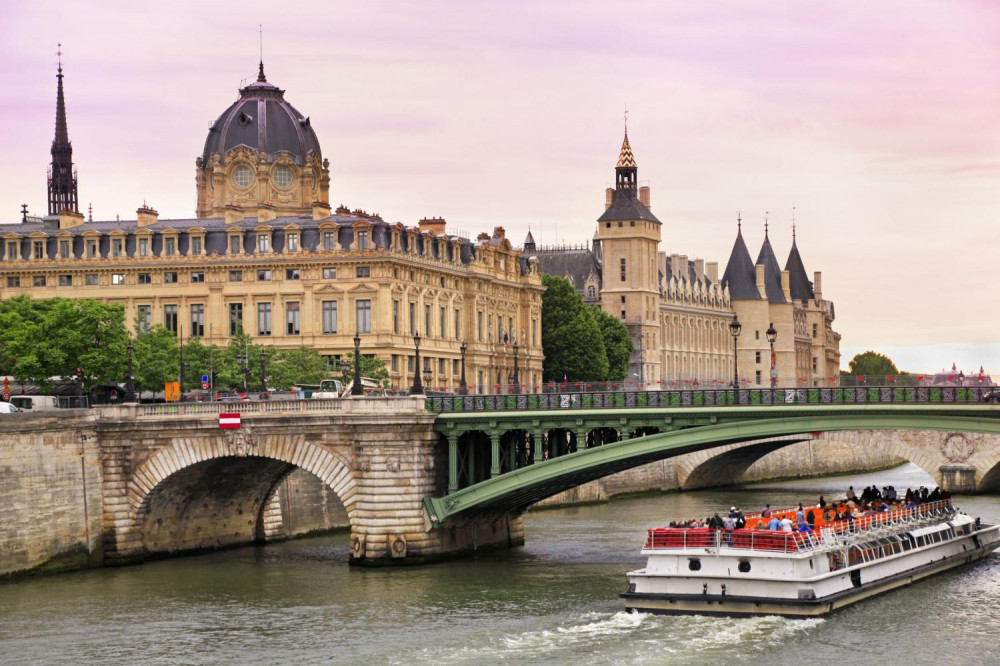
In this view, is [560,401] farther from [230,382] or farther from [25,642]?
[230,382]

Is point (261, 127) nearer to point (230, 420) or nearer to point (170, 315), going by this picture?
point (170, 315)

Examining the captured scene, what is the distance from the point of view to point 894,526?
56.9 meters

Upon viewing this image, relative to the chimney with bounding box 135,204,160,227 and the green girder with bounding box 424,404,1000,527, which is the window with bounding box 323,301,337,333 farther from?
the green girder with bounding box 424,404,1000,527

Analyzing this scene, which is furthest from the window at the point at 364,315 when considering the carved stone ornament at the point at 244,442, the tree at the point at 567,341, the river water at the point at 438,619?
the carved stone ornament at the point at 244,442

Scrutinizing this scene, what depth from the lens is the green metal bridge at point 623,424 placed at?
54.3 meters

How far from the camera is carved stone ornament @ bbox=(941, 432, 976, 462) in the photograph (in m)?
87.6

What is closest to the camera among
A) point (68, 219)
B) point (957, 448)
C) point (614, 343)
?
point (957, 448)

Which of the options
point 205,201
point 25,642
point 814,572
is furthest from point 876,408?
point 205,201

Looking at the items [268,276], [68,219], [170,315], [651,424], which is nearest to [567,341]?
[268,276]

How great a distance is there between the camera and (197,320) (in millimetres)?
104938

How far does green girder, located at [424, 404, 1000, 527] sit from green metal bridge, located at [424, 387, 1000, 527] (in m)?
0.03

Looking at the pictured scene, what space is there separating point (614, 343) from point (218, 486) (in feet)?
261

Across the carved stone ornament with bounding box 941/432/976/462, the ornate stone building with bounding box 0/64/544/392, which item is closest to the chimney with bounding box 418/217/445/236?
the ornate stone building with bounding box 0/64/544/392

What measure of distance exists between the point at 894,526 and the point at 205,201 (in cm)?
7030
